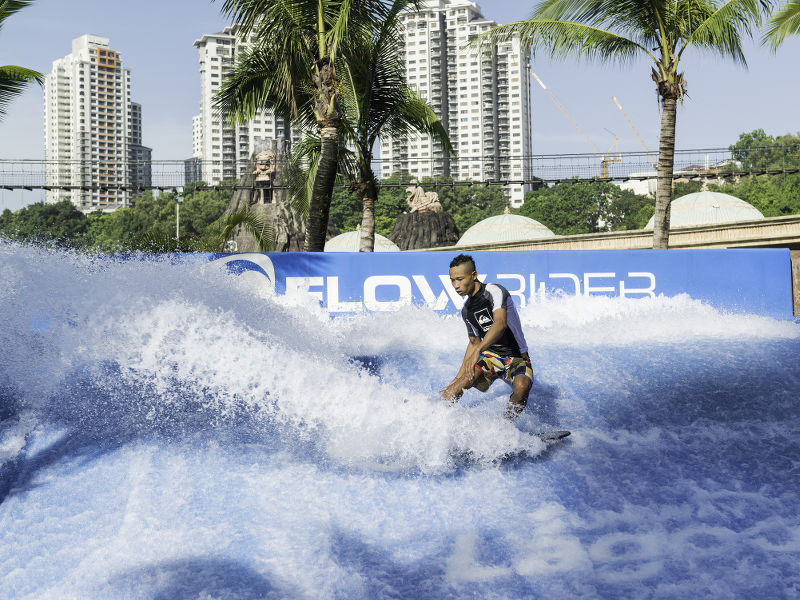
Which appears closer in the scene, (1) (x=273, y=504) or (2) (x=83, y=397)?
(1) (x=273, y=504)

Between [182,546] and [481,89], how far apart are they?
147 metres

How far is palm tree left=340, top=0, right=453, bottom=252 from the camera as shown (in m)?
16.4

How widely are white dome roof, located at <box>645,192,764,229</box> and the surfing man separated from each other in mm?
35182

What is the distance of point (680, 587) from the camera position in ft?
13.3

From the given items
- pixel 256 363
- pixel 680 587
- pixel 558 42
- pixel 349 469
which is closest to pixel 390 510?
pixel 349 469

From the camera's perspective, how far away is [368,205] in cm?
1867

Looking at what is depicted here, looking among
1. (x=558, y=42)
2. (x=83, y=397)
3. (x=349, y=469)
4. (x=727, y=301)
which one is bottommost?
(x=349, y=469)

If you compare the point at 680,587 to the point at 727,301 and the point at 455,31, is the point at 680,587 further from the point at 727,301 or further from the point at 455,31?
the point at 455,31

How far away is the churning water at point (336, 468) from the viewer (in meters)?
4.25

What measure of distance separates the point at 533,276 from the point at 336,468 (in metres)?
8.57

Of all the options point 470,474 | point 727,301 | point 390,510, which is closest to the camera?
point 390,510

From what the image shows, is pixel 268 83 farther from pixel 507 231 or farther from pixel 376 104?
pixel 507 231

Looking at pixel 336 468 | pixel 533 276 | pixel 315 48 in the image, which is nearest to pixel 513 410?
pixel 336 468

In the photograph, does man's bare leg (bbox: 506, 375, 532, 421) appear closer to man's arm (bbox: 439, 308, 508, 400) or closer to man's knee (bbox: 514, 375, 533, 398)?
man's knee (bbox: 514, 375, 533, 398)
